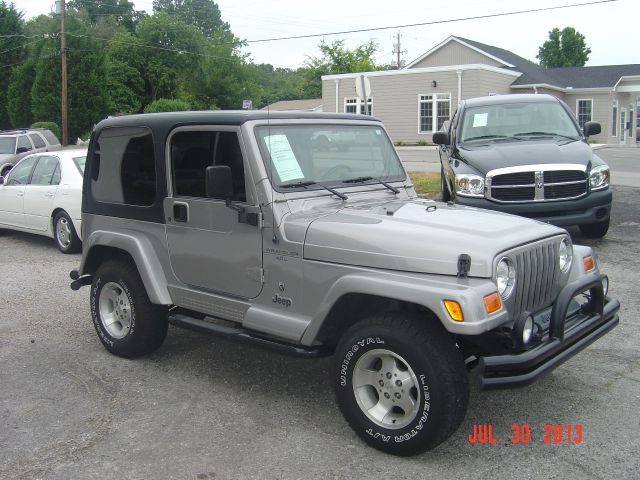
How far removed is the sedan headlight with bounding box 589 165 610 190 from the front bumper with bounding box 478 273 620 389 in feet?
14.7

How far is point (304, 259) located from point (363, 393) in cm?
88

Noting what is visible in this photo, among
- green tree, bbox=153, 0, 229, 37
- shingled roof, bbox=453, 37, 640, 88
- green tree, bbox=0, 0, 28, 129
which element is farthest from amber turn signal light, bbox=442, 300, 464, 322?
green tree, bbox=153, 0, 229, 37

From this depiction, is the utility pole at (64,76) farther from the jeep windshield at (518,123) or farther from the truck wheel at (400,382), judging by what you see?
the truck wheel at (400,382)

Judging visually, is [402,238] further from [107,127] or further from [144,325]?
[107,127]

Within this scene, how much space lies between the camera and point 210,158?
4750mm

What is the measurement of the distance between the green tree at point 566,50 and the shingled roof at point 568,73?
24099 millimetres

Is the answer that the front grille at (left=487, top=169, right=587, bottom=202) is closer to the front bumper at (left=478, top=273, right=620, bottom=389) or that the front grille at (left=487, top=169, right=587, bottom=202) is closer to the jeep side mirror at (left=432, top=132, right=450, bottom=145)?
the jeep side mirror at (left=432, top=132, right=450, bottom=145)

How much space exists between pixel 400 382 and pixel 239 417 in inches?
48.7

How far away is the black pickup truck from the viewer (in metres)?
8.23

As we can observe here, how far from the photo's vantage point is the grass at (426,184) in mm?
13895

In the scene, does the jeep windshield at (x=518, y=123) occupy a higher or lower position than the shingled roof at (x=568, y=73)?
lower

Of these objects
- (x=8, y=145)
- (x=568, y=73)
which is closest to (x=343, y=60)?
(x=568, y=73)

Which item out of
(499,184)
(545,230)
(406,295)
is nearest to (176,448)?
(406,295)
